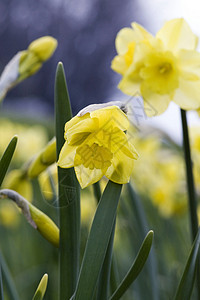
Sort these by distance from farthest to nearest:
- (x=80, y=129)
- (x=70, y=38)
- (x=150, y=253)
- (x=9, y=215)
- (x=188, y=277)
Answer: (x=70, y=38), (x=9, y=215), (x=150, y=253), (x=188, y=277), (x=80, y=129)

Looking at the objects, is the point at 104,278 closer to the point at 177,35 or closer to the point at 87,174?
the point at 87,174

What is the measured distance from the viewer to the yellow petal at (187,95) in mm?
778

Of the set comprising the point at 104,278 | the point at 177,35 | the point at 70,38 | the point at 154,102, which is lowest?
the point at 104,278

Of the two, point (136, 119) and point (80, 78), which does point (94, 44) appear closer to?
point (80, 78)

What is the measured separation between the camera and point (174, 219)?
181cm

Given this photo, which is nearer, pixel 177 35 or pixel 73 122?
pixel 73 122

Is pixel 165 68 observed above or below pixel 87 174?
above

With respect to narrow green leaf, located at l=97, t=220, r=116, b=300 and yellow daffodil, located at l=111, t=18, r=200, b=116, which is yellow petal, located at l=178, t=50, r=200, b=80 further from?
narrow green leaf, located at l=97, t=220, r=116, b=300

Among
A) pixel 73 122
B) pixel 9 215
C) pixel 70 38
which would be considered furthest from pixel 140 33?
pixel 70 38

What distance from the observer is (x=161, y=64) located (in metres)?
0.85

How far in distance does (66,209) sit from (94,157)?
105 mm

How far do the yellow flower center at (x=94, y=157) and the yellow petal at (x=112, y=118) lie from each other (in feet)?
0.13

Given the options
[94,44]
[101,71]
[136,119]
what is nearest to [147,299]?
[136,119]

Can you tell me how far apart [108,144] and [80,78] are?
744 cm
